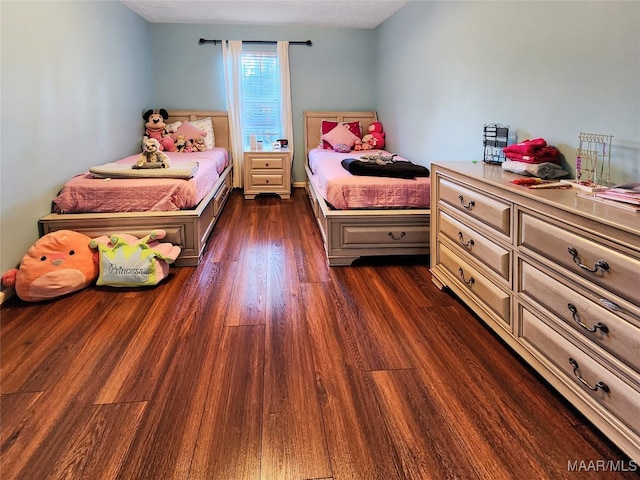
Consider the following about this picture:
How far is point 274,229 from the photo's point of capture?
4.32 m

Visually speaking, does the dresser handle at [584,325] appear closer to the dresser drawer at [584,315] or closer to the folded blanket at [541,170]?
the dresser drawer at [584,315]

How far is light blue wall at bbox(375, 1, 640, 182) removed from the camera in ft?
6.30

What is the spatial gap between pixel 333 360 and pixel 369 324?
416mm

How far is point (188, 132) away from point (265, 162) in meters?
1.00

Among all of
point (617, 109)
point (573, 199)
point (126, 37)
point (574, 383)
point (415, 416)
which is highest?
point (126, 37)

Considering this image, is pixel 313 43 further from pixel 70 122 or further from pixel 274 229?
pixel 70 122

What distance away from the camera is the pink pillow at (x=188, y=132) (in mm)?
5602

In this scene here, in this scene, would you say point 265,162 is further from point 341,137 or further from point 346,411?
point 346,411

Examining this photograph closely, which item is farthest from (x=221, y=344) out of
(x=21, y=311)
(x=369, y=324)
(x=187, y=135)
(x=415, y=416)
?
(x=187, y=135)

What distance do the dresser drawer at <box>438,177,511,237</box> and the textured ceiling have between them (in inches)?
119

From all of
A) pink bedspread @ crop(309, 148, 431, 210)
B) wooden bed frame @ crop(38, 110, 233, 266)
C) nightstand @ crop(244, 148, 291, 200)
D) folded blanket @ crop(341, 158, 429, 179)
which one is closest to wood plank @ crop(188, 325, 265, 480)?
wooden bed frame @ crop(38, 110, 233, 266)

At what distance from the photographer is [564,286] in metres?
1.57

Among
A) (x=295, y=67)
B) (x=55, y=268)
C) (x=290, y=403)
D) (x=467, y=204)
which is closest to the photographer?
(x=290, y=403)

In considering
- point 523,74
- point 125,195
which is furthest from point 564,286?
point 125,195
